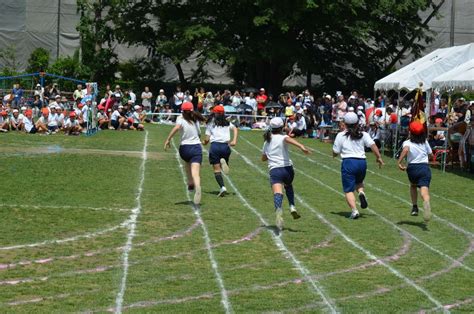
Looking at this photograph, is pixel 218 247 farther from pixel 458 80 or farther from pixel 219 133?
pixel 458 80

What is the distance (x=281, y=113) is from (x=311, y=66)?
28.0ft

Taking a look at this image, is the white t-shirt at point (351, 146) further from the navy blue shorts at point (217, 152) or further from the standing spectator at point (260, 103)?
the standing spectator at point (260, 103)

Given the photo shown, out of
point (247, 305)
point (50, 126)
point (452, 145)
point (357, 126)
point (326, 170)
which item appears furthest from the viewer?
point (50, 126)

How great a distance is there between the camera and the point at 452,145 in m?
26.5

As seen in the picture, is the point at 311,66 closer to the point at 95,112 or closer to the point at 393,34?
the point at 393,34

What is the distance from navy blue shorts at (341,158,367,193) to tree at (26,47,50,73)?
138 ft

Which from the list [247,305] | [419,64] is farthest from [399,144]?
[247,305]

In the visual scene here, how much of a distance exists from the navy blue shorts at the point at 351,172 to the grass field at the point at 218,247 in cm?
59

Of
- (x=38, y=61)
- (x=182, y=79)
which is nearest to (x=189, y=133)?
(x=182, y=79)

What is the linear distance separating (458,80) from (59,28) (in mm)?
38763

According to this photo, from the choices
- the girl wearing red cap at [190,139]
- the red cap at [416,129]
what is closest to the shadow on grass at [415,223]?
the red cap at [416,129]

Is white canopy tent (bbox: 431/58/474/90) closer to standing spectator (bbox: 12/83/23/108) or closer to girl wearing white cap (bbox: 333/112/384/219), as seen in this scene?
girl wearing white cap (bbox: 333/112/384/219)

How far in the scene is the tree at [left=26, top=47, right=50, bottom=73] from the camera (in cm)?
5550

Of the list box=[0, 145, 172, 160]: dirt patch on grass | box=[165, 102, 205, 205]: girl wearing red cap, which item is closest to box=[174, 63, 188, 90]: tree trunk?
box=[0, 145, 172, 160]: dirt patch on grass
